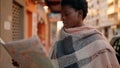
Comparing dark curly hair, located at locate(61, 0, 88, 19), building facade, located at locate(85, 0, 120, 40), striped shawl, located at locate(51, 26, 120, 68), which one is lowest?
building facade, located at locate(85, 0, 120, 40)

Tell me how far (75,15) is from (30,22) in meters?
10.8

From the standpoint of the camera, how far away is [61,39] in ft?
9.12

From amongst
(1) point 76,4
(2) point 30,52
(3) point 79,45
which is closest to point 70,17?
(1) point 76,4

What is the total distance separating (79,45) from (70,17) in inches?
8.9

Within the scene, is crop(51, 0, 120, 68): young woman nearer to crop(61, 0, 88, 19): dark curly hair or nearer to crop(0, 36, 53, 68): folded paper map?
crop(61, 0, 88, 19): dark curly hair

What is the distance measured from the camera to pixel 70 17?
8.84 ft

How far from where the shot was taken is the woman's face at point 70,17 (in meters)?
2.70

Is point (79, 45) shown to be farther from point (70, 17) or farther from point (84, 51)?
point (70, 17)

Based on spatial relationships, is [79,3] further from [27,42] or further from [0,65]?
[0,65]

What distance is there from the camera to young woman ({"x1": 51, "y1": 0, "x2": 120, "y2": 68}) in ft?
8.62

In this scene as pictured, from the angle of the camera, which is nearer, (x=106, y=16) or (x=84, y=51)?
(x=84, y=51)

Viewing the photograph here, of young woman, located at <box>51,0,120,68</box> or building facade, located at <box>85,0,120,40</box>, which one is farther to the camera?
building facade, located at <box>85,0,120,40</box>

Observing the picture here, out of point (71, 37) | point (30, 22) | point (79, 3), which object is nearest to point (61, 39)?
point (71, 37)

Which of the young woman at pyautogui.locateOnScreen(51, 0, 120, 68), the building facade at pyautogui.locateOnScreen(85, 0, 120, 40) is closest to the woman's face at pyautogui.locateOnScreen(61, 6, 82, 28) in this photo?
the young woman at pyautogui.locateOnScreen(51, 0, 120, 68)
